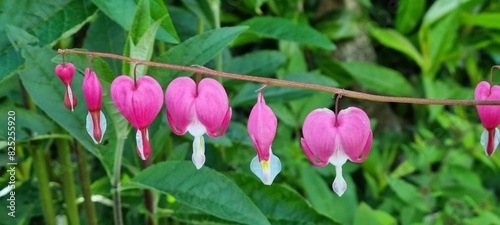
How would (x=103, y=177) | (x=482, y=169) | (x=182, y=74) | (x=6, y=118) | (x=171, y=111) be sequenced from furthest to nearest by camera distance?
(x=482, y=169), (x=103, y=177), (x=6, y=118), (x=182, y=74), (x=171, y=111)

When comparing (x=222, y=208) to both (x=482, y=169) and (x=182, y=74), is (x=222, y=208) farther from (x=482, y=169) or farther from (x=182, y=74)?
(x=482, y=169)

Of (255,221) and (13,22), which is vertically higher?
(13,22)

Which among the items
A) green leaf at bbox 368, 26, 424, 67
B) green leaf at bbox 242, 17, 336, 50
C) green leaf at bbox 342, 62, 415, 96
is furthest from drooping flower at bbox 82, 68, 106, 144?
green leaf at bbox 368, 26, 424, 67

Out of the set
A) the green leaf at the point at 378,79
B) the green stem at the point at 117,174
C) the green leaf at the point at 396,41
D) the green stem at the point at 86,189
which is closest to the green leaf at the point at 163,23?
the green stem at the point at 117,174

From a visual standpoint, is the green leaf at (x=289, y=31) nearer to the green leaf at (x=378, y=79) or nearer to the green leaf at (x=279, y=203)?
the green leaf at (x=279, y=203)

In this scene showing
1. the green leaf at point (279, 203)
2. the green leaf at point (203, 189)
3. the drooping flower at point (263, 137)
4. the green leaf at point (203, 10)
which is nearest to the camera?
the drooping flower at point (263, 137)

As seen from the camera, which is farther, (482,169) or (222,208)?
(482,169)

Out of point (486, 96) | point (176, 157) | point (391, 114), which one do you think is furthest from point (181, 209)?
point (391, 114)
